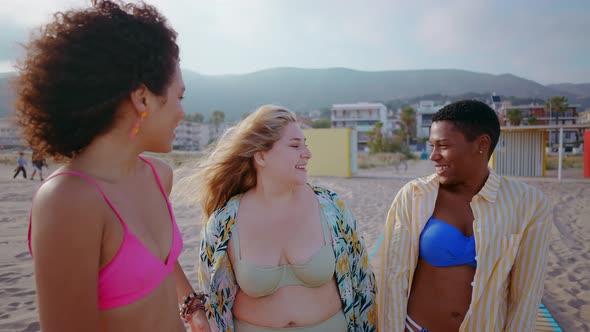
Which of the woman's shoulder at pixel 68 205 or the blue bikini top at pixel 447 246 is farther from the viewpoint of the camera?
the blue bikini top at pixel 447 246

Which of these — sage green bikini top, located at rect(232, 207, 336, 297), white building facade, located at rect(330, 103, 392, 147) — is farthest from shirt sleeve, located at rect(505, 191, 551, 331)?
white building facade, located at rect(330, 103, 392, 147)

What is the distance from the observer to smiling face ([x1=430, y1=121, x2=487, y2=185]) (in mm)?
2057

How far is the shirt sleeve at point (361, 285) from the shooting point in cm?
215

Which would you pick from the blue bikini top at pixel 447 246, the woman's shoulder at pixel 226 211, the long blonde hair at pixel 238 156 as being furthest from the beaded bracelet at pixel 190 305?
the blue bikini top at pixel 447 246

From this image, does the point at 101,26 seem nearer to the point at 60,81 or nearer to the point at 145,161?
the point at 60,81

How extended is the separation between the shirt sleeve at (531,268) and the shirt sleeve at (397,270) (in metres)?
0.52

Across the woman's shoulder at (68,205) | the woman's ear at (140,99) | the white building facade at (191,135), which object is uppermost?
the woman's ear at (140,99)

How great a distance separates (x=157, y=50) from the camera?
1.19 metres

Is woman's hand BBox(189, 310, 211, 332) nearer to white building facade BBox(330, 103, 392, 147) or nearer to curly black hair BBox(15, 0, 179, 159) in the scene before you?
curly black hair BBox(15, 0, 179, 159)

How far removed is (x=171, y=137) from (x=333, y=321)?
1.29m

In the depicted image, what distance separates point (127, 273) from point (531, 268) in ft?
6.04

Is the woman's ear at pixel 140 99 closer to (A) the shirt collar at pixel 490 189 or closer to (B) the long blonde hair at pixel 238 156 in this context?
(B) the long blonde hair at pixel 238 156

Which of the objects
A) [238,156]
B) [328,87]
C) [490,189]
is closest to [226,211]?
[238,156]

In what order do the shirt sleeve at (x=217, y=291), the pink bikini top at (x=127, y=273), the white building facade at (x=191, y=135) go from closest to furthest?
the pink bikini top at (x=127, y=273) → the shirt sleeve at (x=217, y=291) → the white building facade at (x=191, y=135)
